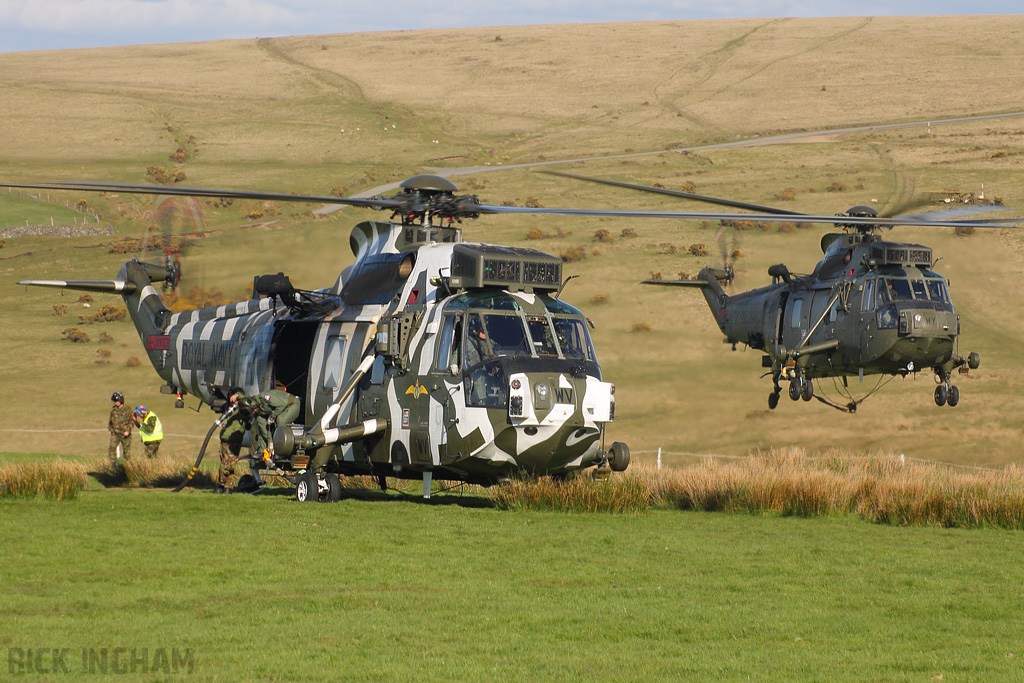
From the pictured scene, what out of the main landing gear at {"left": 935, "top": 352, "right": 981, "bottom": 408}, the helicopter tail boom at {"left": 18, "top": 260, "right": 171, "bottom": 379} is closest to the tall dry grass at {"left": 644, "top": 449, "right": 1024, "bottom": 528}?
the main landing gear at {"left": 935, "top": 352, "right": 981, "bottom": 408}

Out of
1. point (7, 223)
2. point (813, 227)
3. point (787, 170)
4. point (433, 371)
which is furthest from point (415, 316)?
point (787, 170)

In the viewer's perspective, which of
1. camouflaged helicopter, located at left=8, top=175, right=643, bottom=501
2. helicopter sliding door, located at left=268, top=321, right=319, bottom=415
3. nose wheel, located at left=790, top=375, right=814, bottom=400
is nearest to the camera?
camouflaged helicopter, located at left=8, top=175, right=643, bottom=501

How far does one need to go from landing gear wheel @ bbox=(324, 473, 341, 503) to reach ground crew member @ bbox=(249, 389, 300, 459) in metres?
1.46

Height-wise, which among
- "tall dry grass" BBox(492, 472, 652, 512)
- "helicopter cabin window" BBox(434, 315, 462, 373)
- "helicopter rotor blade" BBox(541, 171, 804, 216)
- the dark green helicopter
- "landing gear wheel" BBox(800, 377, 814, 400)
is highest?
"helicopter rotor blade" BBox(541, 171, 804, 216)

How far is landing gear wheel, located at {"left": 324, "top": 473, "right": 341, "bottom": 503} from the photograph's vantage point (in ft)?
59.6

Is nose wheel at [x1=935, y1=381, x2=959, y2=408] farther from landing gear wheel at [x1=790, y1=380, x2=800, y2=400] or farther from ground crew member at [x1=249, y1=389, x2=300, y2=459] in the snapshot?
ground crew member at [x1=249, y1=389, x2=300, y2=459]

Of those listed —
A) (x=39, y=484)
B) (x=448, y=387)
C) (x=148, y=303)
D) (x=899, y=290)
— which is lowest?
(x=39, y=484)

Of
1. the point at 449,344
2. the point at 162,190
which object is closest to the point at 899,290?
the point at 449,344

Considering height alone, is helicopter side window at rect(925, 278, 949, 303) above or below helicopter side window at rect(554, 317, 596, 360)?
above

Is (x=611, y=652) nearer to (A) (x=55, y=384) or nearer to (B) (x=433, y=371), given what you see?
(B) (x=433, y=371)

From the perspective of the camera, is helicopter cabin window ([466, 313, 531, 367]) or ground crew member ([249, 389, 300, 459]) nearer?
helicopter cabin window ([466, 313, 531, 367])

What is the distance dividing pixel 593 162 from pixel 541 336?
56185 mm

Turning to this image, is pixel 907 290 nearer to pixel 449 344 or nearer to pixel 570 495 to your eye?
pixel 570 495

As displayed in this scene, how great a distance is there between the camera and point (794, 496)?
18.1m
